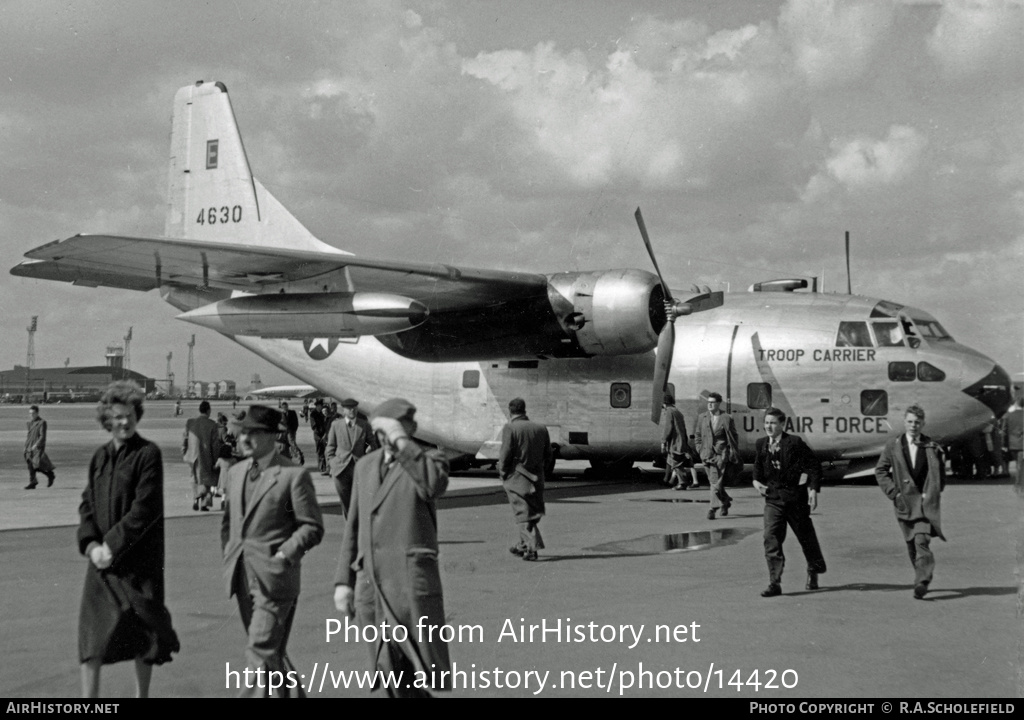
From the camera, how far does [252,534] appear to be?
4.92 m

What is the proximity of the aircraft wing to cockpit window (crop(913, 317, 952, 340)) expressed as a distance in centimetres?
636

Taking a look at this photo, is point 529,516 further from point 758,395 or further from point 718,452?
point 758,395

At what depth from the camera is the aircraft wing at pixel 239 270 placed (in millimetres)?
12883

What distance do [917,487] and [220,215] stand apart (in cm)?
1598

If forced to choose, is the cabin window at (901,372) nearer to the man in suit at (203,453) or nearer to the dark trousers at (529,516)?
the dark trousers at (529,516)

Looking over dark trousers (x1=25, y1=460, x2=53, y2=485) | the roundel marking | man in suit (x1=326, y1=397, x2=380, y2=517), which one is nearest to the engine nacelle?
the roundel marking

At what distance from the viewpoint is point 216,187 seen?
66.3 ft

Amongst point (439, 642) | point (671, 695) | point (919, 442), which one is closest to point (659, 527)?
point (919, 442)

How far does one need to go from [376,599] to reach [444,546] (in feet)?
19.5

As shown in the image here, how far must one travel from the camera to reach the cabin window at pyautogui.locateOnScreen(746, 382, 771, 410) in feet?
54.0

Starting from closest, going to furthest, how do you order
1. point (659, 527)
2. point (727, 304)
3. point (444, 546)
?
point (444, 546)
point (659, 527)
point (727, 304)

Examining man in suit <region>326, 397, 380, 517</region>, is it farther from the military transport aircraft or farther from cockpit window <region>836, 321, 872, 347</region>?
cockpit window <region>836, 321, 872, 347</region>

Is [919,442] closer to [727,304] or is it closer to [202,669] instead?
[202,669]

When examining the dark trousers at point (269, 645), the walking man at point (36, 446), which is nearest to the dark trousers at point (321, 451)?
the walking man at point (36, 446)
